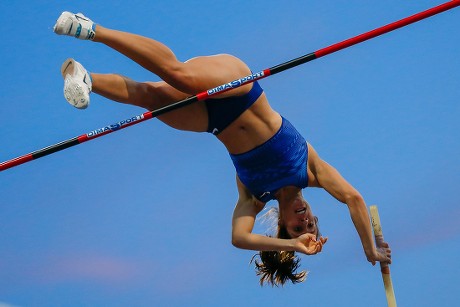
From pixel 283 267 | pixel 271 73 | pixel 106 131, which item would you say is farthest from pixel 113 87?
pixel 283 267

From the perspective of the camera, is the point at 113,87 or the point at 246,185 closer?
the point at 113,87

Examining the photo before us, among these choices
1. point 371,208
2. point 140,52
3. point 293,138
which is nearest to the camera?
point 140,52

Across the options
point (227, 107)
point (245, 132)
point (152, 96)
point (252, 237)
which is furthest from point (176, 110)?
point (252, 237)

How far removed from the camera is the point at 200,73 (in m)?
5.46

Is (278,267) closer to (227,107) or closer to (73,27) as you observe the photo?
(227,107)

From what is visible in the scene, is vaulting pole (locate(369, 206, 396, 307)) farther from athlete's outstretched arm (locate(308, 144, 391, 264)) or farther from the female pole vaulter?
athlete's outstretched arm (locate(308, 144, 391, 264))

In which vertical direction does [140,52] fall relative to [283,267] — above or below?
above

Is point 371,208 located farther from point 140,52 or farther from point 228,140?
point 140,52

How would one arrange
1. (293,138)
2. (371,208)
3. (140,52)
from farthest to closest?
(371,208) → (293,138) → (140,52)

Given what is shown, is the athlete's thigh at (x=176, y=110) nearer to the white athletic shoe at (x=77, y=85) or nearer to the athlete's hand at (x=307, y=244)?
the white athletic shoe at (x=77, y=85)

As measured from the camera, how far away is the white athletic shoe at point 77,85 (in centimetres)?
506

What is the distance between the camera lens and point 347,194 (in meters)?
6.06

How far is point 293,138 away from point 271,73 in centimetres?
81

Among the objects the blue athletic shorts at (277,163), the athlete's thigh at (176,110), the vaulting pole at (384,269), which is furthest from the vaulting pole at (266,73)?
the vaulting pole at (384,269)
